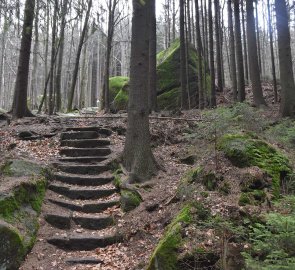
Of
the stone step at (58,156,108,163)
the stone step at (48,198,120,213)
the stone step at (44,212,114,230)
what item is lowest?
the stone step at (44,212,114,230)

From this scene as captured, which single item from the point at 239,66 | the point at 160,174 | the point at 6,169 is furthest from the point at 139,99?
the point at 239,66

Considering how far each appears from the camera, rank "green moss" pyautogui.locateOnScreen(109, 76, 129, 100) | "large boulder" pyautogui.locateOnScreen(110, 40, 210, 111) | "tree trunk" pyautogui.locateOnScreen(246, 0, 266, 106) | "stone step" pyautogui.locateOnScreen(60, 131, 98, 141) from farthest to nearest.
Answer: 1. "green moss" pyautogui.locateOnScreen(109, 76, 129, 100)
2. "large boulder" pyautogui.locateOnScreen(110, 40, 210, 111)
3. "tree trunk" pyautogui.locateOnScreen(246, 0, 266, 106)
4. "stone step" pyautogui.locateOnScreen(60, 131, 98, 141)

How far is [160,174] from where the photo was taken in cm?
831

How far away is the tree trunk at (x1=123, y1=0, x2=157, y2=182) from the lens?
8.28m

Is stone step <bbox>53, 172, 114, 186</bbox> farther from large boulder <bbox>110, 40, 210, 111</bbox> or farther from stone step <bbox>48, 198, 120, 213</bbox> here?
large boulder <bbox>110, 40, 210, 111</bbox>

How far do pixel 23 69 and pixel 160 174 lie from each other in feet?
26.7

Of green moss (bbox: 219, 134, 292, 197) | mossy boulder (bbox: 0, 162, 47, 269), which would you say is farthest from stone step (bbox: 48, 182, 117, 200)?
green moss (bbox: 219, 134, 292, 197)

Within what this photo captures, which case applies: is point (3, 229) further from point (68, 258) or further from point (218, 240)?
point (218, 240)

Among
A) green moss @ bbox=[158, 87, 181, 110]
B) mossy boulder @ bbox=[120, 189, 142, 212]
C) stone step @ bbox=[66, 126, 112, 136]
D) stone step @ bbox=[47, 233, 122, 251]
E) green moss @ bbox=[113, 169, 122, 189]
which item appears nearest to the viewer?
stone step @ bbox=[47, 233, 122, 251]

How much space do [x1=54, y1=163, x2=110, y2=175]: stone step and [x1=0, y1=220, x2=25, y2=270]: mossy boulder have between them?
3285 mm

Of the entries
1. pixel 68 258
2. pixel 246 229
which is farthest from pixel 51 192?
pixel 246 229

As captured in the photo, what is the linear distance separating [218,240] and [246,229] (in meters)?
0.42

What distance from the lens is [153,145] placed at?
34.5ft

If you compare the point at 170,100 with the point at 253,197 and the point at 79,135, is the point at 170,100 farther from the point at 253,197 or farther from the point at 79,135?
the point at 253,197
